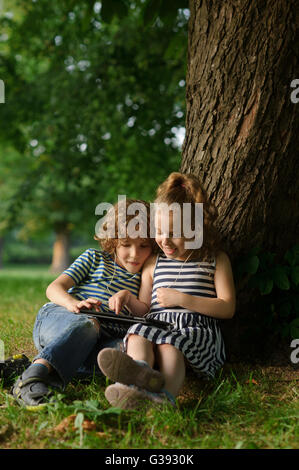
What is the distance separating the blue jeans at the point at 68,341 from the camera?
7.12ft

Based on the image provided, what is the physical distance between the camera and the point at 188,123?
294cm

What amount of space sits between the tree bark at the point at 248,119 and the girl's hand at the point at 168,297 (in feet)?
1.87

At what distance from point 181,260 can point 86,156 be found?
5.30 meters

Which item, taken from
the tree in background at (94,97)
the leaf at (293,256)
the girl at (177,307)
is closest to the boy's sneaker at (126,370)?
the girl at (177,307)

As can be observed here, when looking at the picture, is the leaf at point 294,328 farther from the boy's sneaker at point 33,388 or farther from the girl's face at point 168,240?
the boy's sneaker at point 33,388

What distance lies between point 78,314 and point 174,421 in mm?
861

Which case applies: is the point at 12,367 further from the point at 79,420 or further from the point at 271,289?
the point at 271,289

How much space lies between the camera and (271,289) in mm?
2641

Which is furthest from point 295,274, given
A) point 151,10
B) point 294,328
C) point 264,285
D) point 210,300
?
point 151,10

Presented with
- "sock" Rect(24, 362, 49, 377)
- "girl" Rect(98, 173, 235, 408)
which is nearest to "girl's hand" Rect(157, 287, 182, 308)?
"girl" Rect(98, 173, 235, 408)

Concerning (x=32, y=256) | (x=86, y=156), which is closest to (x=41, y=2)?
(x=86, y=156)

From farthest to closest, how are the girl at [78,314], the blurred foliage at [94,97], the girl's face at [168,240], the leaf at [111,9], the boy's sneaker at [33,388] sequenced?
the blurred foliage at [94,97] → the leaf at [111,9] → the girl's face at [168,240] → the girl at [78,314] → the boy's sneaker at [33,388]

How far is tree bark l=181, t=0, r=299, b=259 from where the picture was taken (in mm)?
2633
